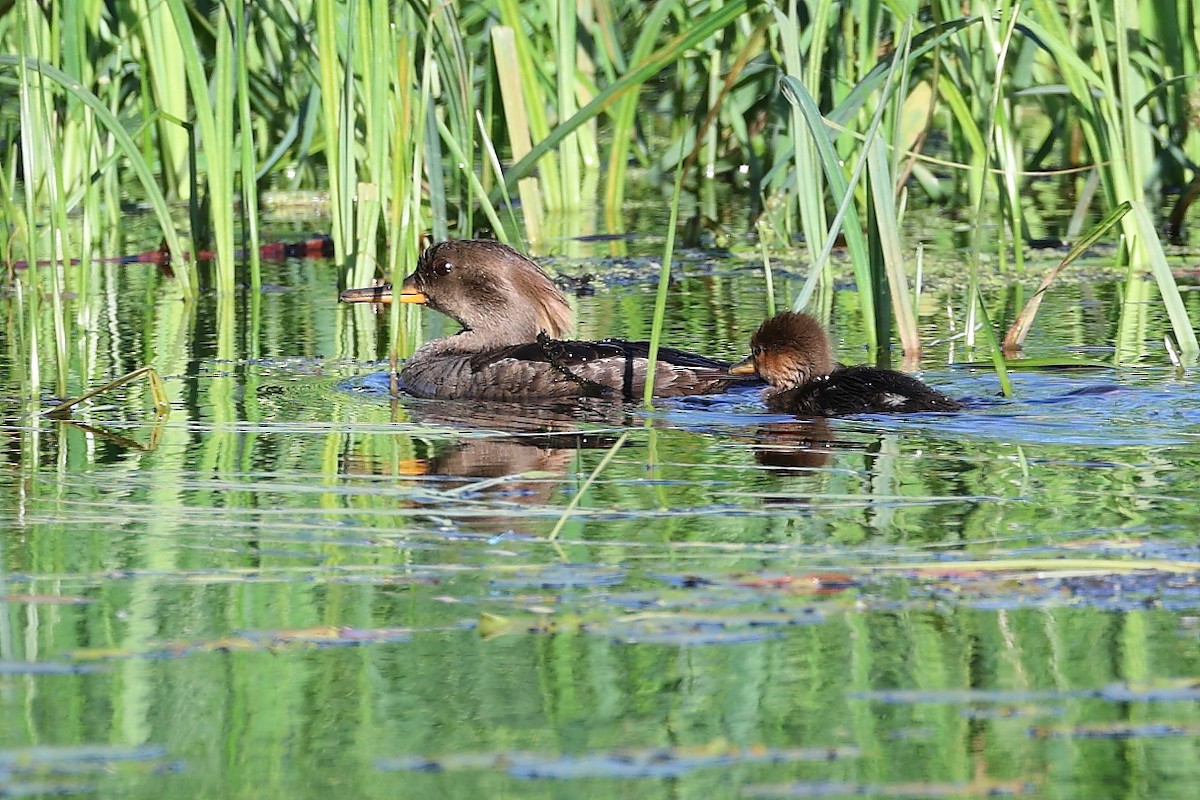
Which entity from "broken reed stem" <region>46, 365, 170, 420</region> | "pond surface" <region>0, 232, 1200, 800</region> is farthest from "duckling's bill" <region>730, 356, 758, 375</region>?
"broken reed stem" <region>46, 365, 170, 420</region>

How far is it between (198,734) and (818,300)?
5.99 m

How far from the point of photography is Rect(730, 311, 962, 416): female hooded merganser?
19.6 ft

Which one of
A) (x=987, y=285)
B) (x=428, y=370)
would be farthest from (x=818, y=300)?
(x=428, y=370)

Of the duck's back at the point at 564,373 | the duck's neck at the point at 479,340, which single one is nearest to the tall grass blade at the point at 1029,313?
the duck's back at the point at 564,373

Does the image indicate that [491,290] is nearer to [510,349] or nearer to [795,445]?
[510,349]

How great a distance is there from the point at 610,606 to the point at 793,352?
3024mm

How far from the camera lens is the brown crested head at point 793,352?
6512 mm

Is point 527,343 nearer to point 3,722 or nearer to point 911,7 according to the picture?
point 911,7

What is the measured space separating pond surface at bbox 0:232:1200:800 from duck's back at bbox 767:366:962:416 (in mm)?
79

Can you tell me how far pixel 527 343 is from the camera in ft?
25.0

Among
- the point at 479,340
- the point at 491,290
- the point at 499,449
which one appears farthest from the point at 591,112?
the point at 499,449

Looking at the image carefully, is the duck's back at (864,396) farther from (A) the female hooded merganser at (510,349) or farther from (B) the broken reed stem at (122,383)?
(B) the broken reed stem at (122,383)

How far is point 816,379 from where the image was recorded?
643cm

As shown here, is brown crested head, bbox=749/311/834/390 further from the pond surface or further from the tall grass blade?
the tall grass blade
